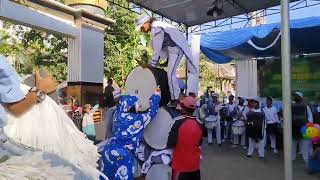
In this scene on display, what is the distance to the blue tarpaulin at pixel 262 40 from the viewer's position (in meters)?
9.59

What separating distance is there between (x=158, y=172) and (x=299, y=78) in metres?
9.07

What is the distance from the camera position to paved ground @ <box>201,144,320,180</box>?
23.8 feet

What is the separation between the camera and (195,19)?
12.0 metres

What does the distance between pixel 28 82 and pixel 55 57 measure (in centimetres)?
1583

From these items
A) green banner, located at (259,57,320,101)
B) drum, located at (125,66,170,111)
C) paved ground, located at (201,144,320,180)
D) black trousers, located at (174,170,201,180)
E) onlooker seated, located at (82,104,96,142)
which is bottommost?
paved ground, located at (201,144,320,180)

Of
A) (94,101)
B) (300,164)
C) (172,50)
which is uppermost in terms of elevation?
(172,50)

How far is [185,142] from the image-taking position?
15.1ft

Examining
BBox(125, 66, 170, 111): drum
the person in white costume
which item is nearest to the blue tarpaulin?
BBox(125, 66, 170, 111): drum

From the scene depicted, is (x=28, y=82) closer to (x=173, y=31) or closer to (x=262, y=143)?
(x=173, y=31)

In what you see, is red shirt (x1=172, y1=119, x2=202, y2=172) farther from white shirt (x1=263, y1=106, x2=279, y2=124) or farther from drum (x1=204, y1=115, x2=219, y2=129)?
drum (x1=204, y1=115, x2=219, y2=129)

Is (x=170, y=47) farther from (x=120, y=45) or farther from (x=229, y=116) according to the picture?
(x=120, y=45)

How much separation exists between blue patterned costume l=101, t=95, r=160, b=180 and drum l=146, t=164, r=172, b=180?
404 millimetres

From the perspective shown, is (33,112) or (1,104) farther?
(33,112)

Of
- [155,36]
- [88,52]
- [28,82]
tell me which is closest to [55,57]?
[88,52]
